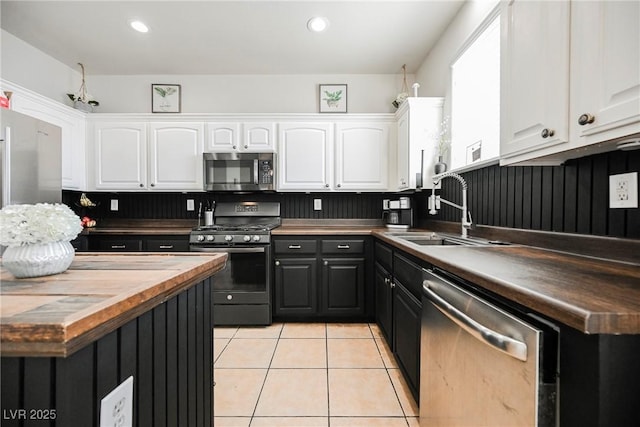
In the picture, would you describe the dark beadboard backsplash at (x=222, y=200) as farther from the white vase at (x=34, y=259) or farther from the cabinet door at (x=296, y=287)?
the white vase at (x=34, y=259)

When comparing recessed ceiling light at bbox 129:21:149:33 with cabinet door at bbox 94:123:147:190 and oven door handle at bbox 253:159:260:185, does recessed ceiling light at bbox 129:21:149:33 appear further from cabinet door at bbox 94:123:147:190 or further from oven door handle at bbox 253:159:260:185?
oven door handle at bbox 253:159:260:185

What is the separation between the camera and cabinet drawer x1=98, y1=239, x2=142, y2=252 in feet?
9.74

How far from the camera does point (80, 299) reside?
24.0 inches

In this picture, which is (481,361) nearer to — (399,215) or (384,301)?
(384,301)

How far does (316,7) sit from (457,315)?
248 cm

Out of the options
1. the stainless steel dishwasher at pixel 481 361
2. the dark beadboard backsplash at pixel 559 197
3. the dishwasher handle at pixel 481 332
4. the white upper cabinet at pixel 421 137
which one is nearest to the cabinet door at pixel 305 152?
the white upper cabinet at pixel 421 137

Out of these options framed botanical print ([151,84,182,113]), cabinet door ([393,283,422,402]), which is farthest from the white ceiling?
cabinet door ([393,283,422,402])

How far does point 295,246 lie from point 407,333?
1.42m

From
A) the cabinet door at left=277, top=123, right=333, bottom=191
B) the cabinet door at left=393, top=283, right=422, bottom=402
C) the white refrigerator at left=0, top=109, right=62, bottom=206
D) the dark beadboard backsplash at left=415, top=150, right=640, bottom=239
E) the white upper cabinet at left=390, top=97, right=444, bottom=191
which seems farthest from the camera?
the cabinet door at left=277, top=123, right=333, bottom=191

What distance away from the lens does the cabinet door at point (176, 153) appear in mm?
3193

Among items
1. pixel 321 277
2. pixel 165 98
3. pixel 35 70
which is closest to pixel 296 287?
pixel 321 277

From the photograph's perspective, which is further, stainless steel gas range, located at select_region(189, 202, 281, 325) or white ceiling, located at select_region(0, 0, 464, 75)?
stainless steel gas range, located at select_region(189, 202, 281, 325)

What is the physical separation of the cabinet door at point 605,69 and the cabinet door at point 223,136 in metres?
2.82

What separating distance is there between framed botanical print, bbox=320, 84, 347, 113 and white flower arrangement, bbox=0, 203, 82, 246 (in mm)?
3062
